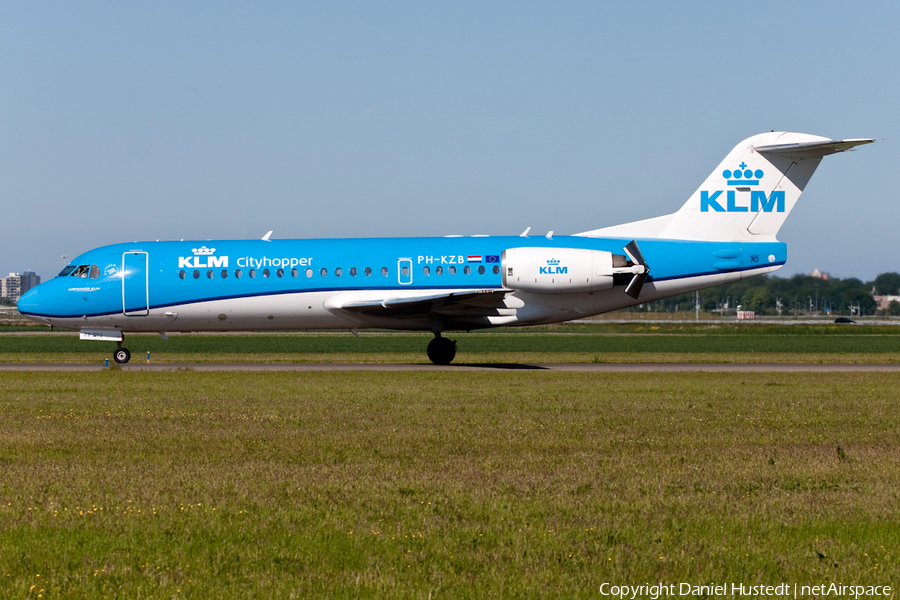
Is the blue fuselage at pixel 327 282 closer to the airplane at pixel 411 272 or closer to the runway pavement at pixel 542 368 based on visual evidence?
the airplane at pixel 411 272

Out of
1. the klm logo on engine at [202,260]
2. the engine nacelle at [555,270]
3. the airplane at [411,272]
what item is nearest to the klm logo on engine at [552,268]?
the engine nacelle at [555,270]

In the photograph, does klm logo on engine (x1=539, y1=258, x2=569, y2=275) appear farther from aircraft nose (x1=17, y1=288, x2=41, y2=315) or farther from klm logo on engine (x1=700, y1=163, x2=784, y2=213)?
aircraft nose (x1=17, y1=288, x2=41, y2=315)

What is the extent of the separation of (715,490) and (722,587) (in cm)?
327

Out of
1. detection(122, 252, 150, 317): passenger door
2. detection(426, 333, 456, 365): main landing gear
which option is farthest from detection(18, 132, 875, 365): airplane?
detection(426, 333, 456, 365): main landing gear

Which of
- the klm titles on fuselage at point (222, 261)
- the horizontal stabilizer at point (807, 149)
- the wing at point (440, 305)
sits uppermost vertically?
the horizontal stabilizer at point (807, 149)

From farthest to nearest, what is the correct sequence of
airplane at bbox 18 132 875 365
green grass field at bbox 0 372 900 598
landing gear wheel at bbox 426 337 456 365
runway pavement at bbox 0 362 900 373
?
1. landing gear wheel at bbox 426 337 456 365
2. airplane at bbox 18 132 875 365
3. runway pavement at bbox 0 362 900 373
4. green grass field at bbox 0 372 900 598

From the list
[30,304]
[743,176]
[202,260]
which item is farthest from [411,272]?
[30,304]

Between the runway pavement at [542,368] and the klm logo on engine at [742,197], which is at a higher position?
the klm logo on engine at [742,197]

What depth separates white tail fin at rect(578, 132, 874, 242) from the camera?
30.9 meters

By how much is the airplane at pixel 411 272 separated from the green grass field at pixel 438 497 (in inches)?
468

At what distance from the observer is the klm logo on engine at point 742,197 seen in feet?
101

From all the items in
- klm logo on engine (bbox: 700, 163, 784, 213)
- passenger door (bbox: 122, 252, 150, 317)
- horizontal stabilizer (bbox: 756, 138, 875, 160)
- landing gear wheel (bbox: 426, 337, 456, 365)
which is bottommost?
landing gear wheel (bbox: 426, 337, 456, 365)

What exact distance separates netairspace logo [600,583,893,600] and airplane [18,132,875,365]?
2262cm

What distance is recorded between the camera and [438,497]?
952 cm
